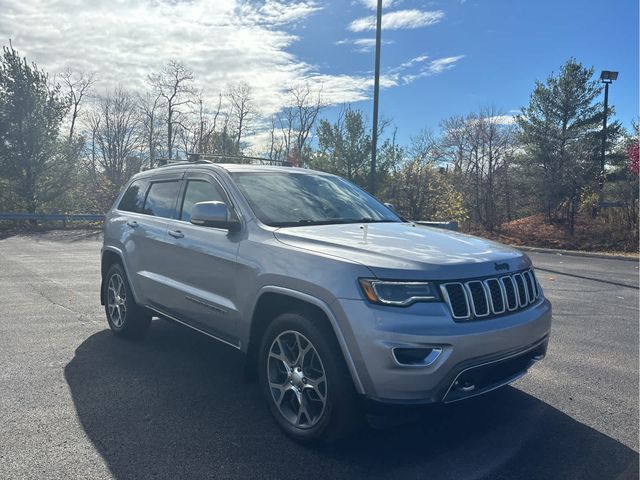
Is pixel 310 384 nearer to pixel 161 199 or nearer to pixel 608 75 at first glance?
pixel 161 199

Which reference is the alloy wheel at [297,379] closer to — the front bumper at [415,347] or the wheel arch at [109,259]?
the front bumper at [415,347]

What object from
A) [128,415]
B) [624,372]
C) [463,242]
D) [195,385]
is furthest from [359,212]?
[624,372]

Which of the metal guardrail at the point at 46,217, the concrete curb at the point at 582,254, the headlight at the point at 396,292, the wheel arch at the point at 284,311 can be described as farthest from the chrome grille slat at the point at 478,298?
the metal guardrail at the point at 46,217

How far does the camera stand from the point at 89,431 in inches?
129

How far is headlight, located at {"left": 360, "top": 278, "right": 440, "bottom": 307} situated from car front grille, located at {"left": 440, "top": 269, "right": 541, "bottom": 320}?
99 millimetres

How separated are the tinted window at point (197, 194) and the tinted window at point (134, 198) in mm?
1013

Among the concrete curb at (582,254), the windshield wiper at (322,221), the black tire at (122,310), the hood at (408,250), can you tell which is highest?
the windshield wiper at (322,221)

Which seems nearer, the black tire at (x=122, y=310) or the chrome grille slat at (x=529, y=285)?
the chrome grille slat at (x=529, y=285)

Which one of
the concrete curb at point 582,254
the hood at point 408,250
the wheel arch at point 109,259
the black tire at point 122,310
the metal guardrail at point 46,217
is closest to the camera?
the hood at point 408,250

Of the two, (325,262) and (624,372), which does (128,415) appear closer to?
(325,262)

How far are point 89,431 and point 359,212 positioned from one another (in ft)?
8.63

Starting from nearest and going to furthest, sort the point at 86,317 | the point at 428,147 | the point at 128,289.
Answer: the point at 128,289, the point at 86,317, the point at 428,147

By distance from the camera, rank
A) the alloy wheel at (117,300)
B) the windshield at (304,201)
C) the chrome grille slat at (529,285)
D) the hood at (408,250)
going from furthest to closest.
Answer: the alloy wheel at (117,300) → the windshield at (304,201) → the chrome grille slat at (529,285) → the hood at (408,250)

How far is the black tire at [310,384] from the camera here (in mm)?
2865
